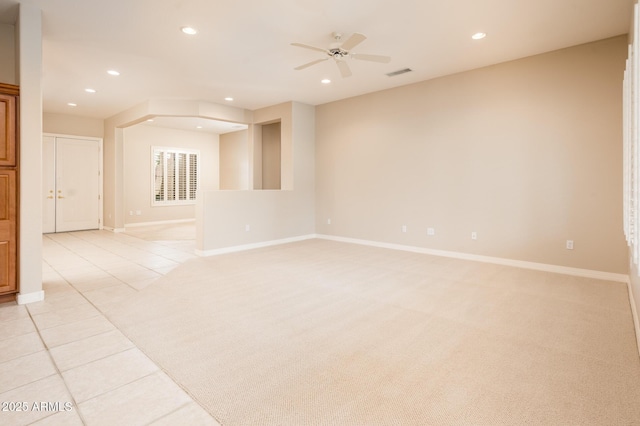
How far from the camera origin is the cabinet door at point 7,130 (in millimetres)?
3182

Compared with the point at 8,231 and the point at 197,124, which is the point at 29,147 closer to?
the point at 8,231

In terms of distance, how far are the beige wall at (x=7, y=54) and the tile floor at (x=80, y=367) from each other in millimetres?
2329

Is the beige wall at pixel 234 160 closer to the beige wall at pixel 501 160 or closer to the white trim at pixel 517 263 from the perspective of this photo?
the beige wall at pixel 501 160

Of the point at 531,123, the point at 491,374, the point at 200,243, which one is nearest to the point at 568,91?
the point at 531,123

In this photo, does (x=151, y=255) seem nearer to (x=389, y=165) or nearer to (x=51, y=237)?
(x=51, y=237)

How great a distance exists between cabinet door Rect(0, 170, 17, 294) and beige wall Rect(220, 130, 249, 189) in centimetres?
734

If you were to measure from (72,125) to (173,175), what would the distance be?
290cm

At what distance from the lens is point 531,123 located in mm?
4637

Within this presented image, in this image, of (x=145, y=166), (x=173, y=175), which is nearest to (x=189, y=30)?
(x=145, y=166)

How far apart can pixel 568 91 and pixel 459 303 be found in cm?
330

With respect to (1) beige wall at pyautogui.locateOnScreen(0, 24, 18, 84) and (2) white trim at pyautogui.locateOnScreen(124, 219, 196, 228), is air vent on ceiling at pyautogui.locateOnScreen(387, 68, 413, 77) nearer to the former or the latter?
(1) beige wall at pyautogui.locateOnScreen(0, 24, 18, 84)

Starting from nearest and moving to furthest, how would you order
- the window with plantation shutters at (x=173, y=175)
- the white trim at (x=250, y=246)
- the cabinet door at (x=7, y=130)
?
the cabinet door at (x=7, y=130), the white trim at (x=250, y=246), the window with plantation shutters at (x=173, y=175)

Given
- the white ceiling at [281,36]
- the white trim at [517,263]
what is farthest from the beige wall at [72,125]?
the white trim at [517,263]

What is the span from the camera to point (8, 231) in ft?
10.6
